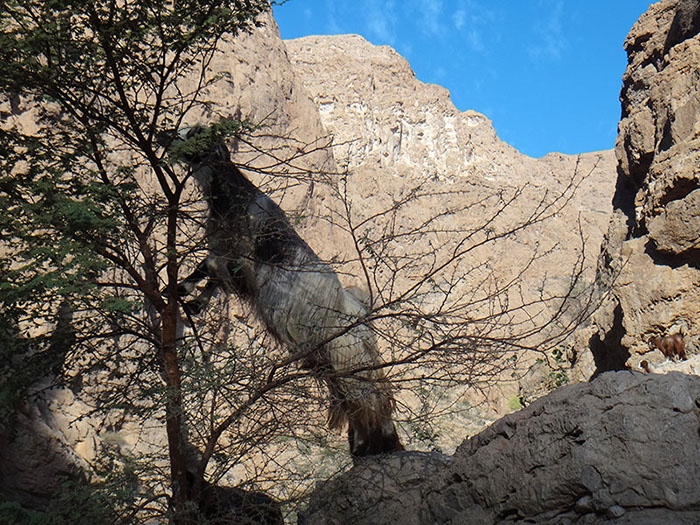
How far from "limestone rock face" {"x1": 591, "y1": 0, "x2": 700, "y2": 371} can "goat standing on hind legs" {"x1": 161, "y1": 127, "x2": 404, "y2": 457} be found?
6.70 ft

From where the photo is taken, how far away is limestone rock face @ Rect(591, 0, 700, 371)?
214 inches

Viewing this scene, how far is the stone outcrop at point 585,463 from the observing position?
2322 mm

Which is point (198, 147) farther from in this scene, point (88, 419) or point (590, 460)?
point (88, 419)

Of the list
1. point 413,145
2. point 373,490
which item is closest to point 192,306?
point 373,490

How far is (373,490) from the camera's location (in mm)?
3424

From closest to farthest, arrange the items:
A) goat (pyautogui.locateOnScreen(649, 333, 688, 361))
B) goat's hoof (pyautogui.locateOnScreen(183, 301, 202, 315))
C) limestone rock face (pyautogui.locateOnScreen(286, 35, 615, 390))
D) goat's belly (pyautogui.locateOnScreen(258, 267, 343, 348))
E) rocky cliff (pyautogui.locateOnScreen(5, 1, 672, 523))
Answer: rocky cliff (pyautogui.locateOnScreen(5, 1, 672, 523)) < goat's hoof (pyautogui.locateOnScreen(183, 301, 202, 315)) < goat's belly (pyautogui.locateOnScreen(258, 267, 343, 348)) < goat (pyautogui.locateOnScreen(649, 333, 688, 361)) < limestone rock face (pyautogui.locateOnScreen(286, 35, 615, 390))

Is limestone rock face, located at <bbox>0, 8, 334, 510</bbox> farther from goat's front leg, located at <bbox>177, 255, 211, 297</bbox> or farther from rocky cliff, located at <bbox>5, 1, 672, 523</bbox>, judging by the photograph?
goat's front leg, located at <bbox>177, 255, 211, 297</bbox>

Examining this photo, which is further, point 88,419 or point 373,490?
point 88,419

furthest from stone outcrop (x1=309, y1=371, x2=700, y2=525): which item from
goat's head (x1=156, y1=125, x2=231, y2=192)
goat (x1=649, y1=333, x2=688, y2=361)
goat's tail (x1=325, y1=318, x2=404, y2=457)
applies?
goat (x1=649, y1=333, x2=688, y2=361)

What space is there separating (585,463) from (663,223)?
12.6ft

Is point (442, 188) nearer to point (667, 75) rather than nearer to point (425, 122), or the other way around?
point (425, 122)

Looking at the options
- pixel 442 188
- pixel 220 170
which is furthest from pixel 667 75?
pixel 442 188

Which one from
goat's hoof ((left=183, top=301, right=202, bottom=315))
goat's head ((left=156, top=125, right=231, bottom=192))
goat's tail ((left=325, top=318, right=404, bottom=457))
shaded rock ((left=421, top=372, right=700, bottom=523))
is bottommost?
shaded rock ((left=421, top=372, right=700, bottom=523))

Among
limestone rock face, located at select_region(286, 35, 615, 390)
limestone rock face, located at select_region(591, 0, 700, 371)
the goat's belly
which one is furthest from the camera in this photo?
limestone rock face, located at select_region(286, 35, 615, 390)
